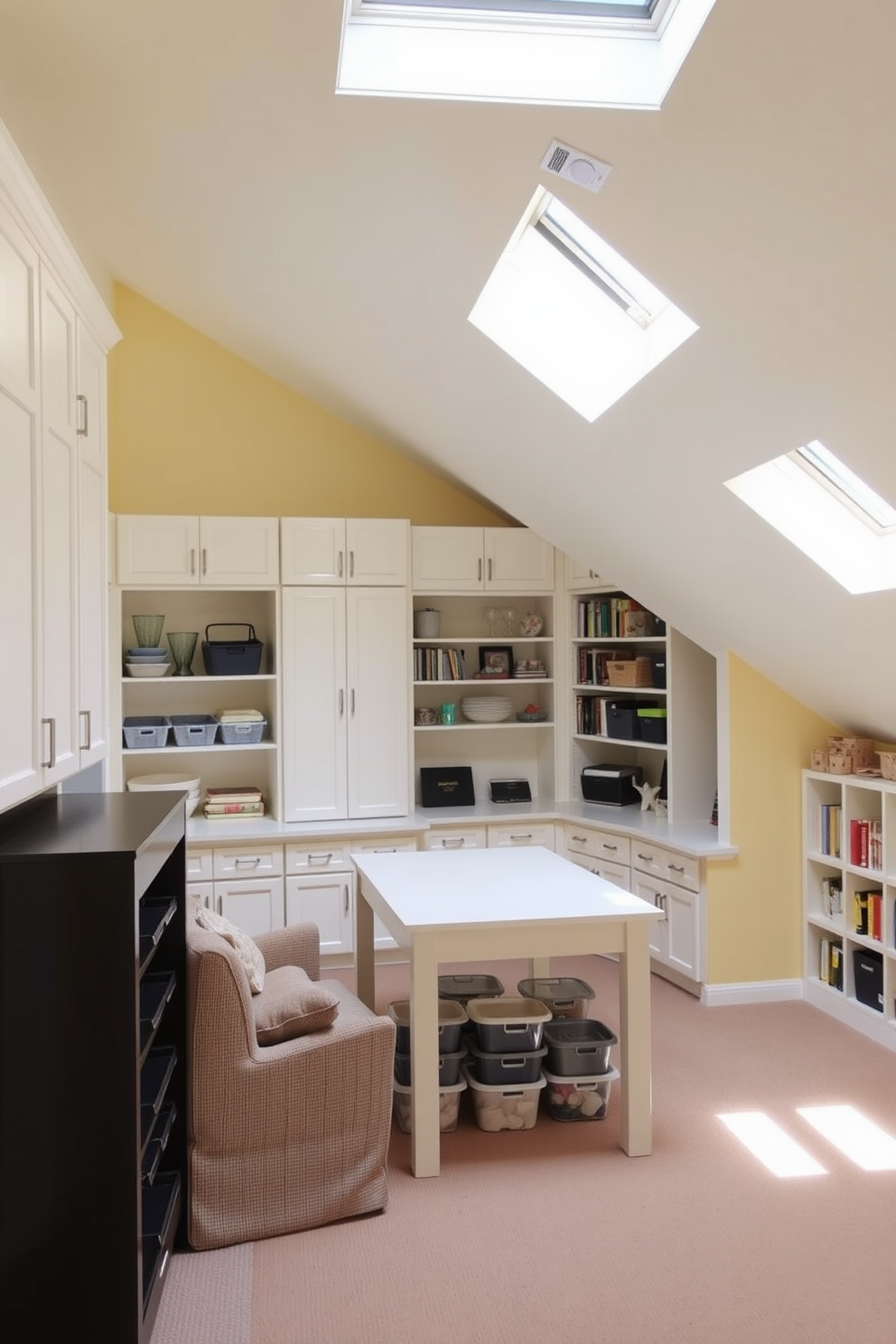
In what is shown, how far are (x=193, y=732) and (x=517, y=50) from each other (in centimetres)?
364

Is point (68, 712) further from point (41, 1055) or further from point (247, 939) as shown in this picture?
point (247, 939)

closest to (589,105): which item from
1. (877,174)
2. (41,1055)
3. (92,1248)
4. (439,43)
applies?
(439,43)

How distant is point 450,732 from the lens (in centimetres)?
585

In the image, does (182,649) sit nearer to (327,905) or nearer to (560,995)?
(327,905)

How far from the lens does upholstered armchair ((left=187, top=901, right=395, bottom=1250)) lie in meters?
2.66

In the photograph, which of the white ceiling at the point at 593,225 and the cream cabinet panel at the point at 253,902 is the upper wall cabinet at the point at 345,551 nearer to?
the white ceiling at the point at 593,225

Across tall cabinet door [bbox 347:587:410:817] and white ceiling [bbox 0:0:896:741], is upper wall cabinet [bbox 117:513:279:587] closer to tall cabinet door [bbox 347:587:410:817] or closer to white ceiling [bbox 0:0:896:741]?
tall cabinet door [bbox 347:587:410:817]

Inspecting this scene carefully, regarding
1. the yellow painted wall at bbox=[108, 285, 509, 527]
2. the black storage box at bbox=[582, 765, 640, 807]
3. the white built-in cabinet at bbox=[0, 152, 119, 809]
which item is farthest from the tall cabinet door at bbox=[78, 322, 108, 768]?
the black storage box at bbox=[582, 765, 640, 807]

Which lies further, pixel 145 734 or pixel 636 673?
pixel 636 673

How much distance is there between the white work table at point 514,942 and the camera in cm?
306

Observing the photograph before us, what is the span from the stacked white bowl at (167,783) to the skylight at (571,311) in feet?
9.34

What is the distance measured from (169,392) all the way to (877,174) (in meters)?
4.36

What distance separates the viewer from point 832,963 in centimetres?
435

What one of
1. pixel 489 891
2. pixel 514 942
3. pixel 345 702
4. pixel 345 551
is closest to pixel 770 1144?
pixel 514 942
